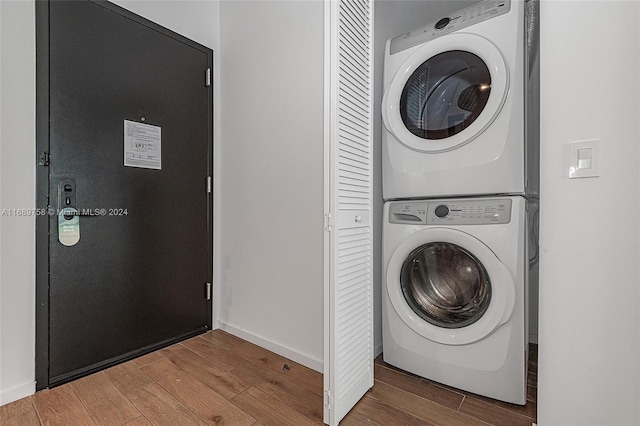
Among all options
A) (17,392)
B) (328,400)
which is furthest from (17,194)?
(328,400)

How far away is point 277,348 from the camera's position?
183 centimetres

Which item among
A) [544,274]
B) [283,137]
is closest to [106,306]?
[283,137]

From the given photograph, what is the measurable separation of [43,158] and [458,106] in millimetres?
1886

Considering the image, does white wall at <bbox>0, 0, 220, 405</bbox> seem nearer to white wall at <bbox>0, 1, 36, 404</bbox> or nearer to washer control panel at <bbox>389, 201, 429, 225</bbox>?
white wall at <bbox>0, 1, 36, 404</bbox>

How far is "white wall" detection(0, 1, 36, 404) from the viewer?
1348mm

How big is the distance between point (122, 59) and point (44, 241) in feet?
3.30

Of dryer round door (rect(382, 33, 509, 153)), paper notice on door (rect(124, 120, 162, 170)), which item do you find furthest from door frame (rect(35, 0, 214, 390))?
dryer round door (rect(382, 33, 509, 153))

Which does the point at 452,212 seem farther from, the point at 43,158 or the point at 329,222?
the point at 43,158

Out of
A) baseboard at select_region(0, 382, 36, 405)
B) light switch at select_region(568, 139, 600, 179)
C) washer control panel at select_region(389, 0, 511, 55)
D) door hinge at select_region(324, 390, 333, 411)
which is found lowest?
baseboard at select_region(0, 382, 36, 405)

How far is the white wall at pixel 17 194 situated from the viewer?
4.42ft

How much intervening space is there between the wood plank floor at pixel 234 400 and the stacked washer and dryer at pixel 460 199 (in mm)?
95

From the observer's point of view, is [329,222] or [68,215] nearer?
[329,222]

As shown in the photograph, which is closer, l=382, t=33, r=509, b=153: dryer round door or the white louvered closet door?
the white louvered closet door

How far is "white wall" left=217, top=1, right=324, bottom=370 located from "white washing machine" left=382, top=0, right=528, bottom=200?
1.31 feet
